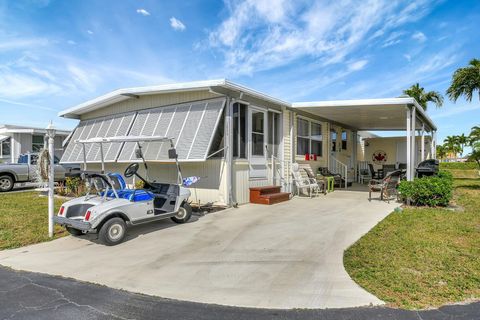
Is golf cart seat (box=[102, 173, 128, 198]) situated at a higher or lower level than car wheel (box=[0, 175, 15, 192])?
higher

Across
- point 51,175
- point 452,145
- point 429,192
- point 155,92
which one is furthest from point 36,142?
point 452,145

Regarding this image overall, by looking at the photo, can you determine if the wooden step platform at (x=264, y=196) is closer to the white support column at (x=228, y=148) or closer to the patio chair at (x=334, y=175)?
the white support column at (x=228, y=148)

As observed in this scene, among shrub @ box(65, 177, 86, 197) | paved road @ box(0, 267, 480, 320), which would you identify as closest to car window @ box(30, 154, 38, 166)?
shrub @ box(65, 177, 86, 197)

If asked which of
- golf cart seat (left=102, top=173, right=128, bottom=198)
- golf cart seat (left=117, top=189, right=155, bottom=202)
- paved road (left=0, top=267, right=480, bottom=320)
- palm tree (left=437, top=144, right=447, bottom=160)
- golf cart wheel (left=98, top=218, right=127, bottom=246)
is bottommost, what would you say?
paved road (left=0, top=267, right=480, bottom=320)

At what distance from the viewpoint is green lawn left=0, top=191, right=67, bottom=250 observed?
5.43 m

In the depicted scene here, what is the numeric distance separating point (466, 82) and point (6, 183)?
813 inches

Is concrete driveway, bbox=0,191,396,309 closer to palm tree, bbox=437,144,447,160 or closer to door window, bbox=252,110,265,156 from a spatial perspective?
door window, bbox=252,110,265,156

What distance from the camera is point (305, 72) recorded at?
626 inches

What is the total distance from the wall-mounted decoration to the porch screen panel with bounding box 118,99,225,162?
14976 millimetres

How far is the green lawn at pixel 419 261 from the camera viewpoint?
313 centimetres

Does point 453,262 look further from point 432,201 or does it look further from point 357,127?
point 357,127

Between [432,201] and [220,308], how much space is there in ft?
23.8

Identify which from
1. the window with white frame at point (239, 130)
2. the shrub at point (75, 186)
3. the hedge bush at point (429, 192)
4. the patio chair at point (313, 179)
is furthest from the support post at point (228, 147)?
the shrub at point (75, 186)

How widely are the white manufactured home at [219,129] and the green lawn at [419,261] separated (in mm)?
3441
